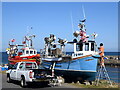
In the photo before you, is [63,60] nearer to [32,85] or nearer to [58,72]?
[58,72]

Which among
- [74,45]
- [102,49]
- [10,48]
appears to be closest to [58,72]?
[74,45]

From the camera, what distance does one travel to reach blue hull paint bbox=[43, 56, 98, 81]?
65.8ft

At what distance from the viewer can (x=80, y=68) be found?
67.0 ft

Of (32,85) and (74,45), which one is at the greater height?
(74,45)

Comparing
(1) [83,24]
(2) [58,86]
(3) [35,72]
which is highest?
(1) [83,24]

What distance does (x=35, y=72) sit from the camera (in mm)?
14922

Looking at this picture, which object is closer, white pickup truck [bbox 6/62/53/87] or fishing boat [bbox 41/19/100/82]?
white pickup truck [bbox 6/62/53/87]

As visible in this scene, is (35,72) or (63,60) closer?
(35,72)

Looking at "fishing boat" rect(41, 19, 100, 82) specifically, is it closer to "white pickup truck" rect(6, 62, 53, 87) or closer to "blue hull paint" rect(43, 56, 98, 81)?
"blue hull paint" rect(43, 56, 98, 81)

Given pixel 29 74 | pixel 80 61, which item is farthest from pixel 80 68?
pixel 29 74

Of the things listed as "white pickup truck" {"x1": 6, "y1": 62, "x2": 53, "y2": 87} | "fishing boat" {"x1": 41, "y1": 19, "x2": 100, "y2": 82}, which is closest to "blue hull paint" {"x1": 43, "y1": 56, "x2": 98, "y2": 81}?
"fishing boat" {"x1": 41, "y1": 19, "x2": 100, "y2": 82}

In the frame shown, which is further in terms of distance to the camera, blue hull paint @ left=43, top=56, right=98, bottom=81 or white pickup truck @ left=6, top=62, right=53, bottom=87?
blue hull paint @ left=43, top=56, right=98, bottom=81

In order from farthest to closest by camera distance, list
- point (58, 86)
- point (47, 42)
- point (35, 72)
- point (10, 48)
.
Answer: point (10, 48) → point (47, 42) → point (58, 86) → point (35, 72)

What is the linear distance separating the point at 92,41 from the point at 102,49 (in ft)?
11.1
